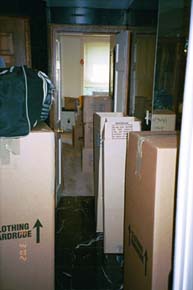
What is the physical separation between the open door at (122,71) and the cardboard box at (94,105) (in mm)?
397

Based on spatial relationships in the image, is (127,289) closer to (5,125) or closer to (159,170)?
(159,170)

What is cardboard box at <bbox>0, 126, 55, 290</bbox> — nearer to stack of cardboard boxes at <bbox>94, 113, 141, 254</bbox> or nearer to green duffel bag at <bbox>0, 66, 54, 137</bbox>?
green duffel bag at <bbox>0, 66, 54, 137</bbox>

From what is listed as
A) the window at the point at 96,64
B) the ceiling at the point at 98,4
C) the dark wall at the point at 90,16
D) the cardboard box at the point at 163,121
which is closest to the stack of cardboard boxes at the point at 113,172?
the cardboard box at the point at 163,121

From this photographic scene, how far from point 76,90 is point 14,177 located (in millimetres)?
6402

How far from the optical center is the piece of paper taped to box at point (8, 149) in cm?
129

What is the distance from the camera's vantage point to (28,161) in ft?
4.37

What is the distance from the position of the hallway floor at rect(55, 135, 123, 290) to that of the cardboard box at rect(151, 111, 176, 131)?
1153 mm

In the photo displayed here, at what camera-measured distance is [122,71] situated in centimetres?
338

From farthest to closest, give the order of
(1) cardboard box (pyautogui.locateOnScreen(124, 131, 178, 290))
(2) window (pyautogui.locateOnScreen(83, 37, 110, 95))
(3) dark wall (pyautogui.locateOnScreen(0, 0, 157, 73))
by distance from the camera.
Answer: (2) window (pyautogui.locateOnScreen(83, 37, 110, 95))
(3) dark wall (pyautogui.locateOnScreen(0, 0, 157, 73))
(1) cardboard box (pyautogui.locateOnScreen(124, 131, 178, 290))

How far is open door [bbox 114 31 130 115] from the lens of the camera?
324 centimetres

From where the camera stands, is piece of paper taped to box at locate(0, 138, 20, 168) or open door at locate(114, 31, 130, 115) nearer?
piece of paper taped to box at locate(0, 138, 20, 168)

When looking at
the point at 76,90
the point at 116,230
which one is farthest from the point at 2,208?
the point at 76,90

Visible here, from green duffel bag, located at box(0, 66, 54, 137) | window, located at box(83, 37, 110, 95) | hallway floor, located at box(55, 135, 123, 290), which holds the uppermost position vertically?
window, located at box(83, 37, 110, 95)

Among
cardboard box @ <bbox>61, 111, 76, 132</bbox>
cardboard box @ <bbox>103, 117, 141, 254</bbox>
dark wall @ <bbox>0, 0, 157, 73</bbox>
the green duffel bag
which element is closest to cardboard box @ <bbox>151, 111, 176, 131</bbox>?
cardboard box @ <bbox>103, 117, 141, 254</bbox>
